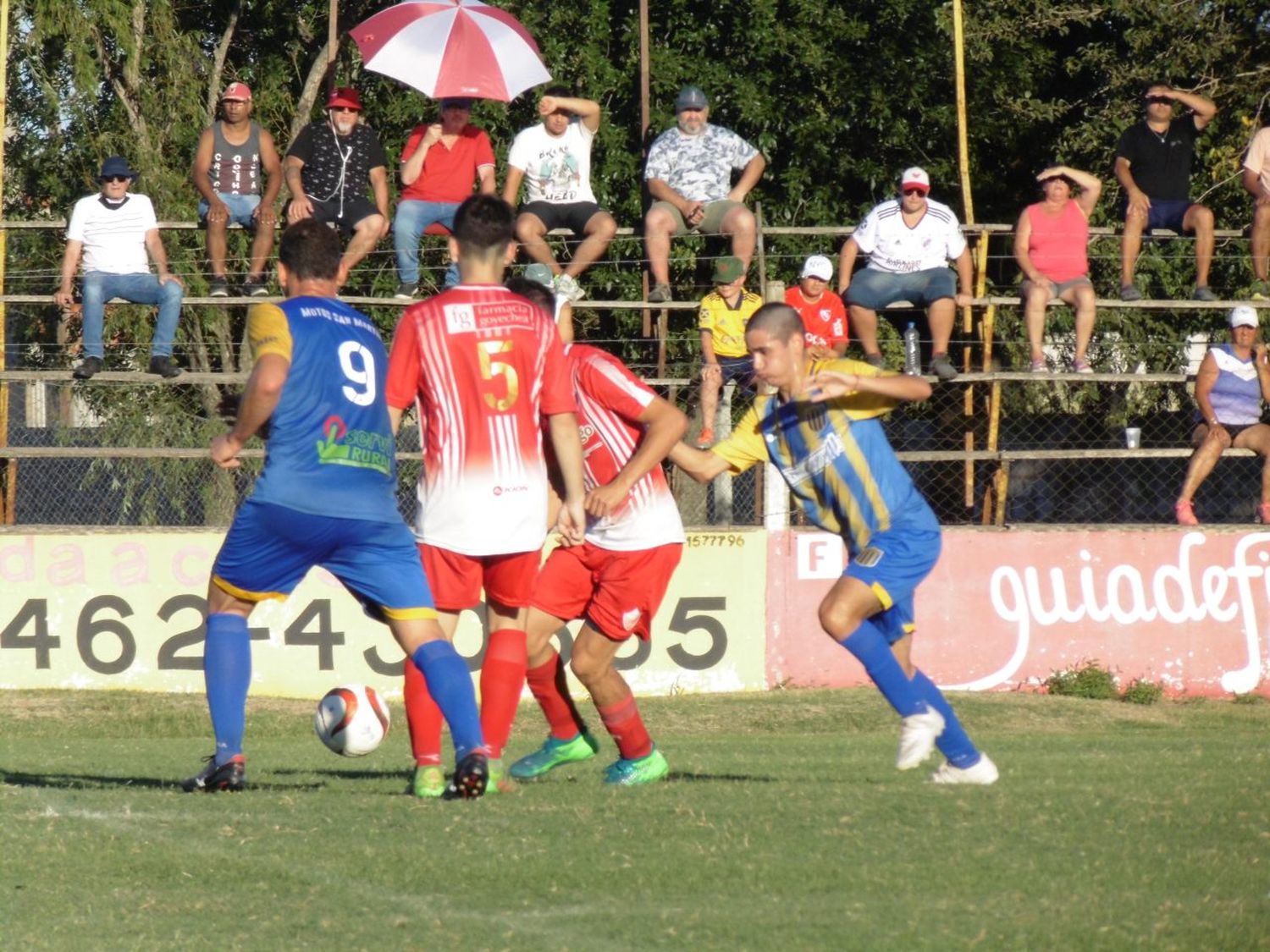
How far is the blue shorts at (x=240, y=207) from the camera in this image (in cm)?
1658

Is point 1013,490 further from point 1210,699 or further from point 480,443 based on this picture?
point 480,443

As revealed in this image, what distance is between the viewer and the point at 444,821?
6508mm

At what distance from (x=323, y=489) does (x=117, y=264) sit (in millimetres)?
9502

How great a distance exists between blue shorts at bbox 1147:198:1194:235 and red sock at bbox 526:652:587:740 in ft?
34.9

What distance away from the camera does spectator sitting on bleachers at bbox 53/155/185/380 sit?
15.5 metres

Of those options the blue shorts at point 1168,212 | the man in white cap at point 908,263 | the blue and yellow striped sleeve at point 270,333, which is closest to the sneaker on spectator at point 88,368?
the man in white cap at point 908,263

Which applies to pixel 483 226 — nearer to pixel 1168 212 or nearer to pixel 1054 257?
pixel 1054 257

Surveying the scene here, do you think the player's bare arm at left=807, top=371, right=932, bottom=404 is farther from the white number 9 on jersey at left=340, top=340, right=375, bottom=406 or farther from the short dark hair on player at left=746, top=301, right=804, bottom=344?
the white number 9 on jersey at left=340, top=340, right=375, bottom=406

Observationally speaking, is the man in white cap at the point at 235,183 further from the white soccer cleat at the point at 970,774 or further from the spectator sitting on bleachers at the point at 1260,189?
the white soccer cleat at the point at 970,774

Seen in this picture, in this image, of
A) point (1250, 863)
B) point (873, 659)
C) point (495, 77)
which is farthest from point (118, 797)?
point (495, 77)

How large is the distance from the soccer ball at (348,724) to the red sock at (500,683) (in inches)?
17.4

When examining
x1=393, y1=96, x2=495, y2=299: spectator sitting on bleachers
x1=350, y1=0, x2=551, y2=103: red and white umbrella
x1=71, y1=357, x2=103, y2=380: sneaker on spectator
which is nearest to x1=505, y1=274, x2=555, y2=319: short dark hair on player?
x1=393, y1=96, x2=495, y2=299: spectator sitting on bleachers

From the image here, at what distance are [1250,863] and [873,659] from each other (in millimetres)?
2087

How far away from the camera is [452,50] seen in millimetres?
16438
